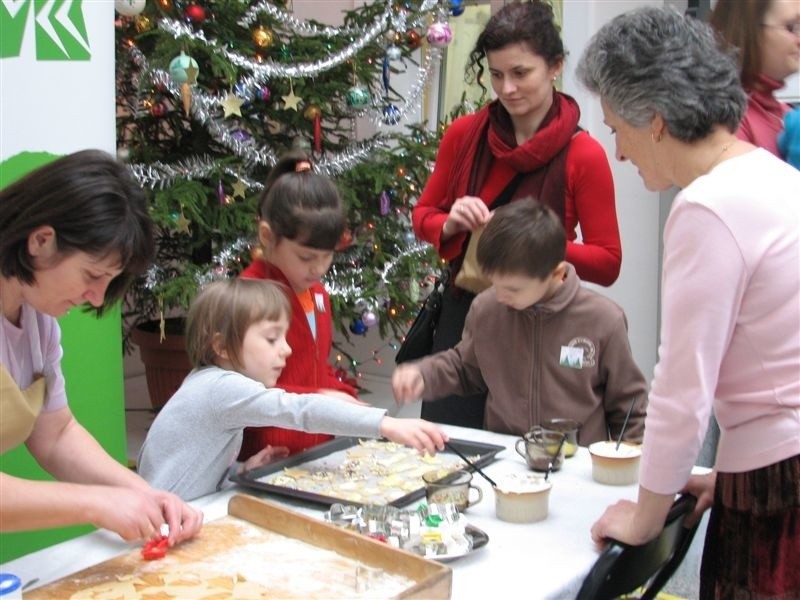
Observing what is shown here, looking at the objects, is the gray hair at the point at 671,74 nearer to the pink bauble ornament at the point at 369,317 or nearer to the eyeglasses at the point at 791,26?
the eyeglasses at the point at 791,26

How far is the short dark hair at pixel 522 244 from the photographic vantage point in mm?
2094

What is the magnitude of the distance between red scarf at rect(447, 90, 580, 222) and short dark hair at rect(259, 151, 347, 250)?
19.6 inches

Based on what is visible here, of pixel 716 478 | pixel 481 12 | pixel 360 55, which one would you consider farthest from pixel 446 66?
pixel 716 478

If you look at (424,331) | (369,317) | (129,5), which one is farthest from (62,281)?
(369,317)

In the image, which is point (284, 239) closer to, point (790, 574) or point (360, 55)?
point (790, 574)

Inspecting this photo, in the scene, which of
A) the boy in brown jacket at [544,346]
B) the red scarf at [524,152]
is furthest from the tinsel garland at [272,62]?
the boy in brown jacket at [544,346]

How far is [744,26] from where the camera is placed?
2.09 metres

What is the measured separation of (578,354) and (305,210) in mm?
763

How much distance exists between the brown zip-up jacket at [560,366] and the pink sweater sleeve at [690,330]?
75 cm

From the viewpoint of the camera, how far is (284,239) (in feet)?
7.29

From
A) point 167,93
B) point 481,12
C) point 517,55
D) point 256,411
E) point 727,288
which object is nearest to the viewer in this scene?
point 727,288

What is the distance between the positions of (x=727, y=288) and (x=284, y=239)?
4.10ft

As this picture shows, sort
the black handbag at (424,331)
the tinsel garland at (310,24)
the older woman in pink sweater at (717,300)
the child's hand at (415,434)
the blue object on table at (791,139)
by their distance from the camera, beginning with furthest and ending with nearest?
the tinsel garland at (310,24) → the black handbag at (424,331) → the blue object on table at (791,139) → the child's hand at (415,434) → the older woman in pink sweater at (717,300)

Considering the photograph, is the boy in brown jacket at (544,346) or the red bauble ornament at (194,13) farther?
the red bauble ornament at (194,13)
